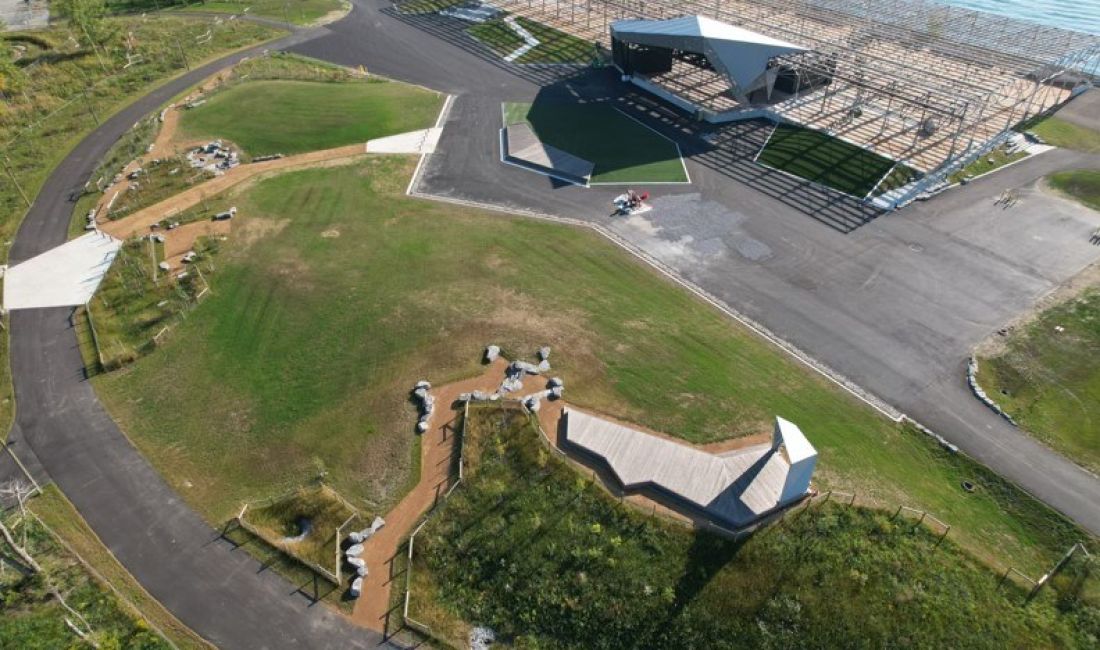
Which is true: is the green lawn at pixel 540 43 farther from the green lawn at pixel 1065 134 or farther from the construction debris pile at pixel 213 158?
the green lawn at pixel 1065 134

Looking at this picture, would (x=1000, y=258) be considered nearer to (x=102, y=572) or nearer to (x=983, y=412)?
(x=983, y=412)

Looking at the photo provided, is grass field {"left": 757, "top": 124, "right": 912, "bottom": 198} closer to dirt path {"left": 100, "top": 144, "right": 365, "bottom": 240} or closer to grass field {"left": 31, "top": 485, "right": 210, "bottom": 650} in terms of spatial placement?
dirt path {"left": 100, "top": 144, "right": 365, "bottom": 240}

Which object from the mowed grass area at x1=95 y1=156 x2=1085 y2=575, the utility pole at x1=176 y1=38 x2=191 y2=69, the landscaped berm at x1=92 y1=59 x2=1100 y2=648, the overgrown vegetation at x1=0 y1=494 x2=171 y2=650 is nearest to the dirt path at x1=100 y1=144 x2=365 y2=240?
the landscaped berm at x1=92 y1=59 x2=1100 y2=648

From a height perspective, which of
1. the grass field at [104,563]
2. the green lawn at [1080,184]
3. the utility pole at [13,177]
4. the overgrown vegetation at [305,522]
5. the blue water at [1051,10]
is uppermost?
the blue water at [1051,10]

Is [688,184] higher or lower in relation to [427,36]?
lower

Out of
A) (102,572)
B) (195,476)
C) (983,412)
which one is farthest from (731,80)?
(102,572)

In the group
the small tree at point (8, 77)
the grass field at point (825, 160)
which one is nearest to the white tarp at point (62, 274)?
the small tree at point (8, 77)

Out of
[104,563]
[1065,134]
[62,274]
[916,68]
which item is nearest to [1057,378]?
[1065,134]
